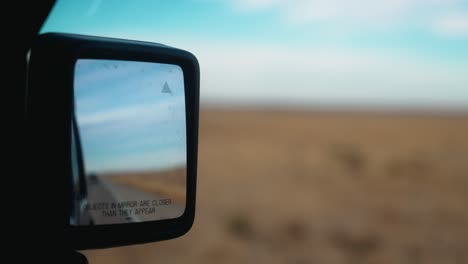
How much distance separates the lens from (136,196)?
7.68ft

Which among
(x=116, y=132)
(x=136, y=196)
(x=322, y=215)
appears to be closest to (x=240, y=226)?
(x=322, y=215)

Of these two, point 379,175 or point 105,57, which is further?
point 379,175

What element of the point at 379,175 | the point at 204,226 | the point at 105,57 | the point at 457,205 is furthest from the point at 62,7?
the point at 379,175

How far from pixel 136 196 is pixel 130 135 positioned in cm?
30

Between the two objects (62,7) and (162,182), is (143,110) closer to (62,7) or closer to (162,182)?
(162,182)

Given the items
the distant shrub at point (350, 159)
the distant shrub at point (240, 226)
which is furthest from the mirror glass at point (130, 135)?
the distant shrub at point (350, 159)

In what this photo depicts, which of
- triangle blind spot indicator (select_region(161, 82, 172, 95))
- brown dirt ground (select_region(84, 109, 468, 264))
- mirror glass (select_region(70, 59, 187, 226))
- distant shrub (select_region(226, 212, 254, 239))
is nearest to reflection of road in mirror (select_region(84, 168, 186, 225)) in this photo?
mirror glass (select_region(70, 59, 187, 226))

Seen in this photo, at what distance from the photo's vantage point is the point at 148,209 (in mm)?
1990

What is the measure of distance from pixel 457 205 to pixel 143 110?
1695cm

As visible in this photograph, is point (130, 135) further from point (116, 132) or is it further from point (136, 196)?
point (136, 196)

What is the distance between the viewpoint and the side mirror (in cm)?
154

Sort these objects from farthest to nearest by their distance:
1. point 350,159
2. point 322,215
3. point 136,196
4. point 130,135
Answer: point 350,159 → point 322,215 → point 136,196 → point 130,135

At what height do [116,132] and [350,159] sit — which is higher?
[116,132]

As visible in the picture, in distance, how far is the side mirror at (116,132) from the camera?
5.05ft
